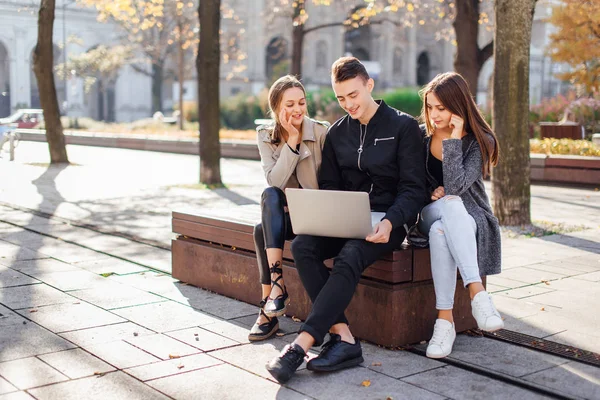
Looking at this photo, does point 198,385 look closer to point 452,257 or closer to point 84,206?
point 452,257

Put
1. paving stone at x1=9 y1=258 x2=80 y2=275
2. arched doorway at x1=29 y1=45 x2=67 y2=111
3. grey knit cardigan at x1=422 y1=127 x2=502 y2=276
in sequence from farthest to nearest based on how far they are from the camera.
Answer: arched doorway at x1=29 y1=45 x2=67 y2=111, paving stone at x1=9 y1=258 x2=80 y2=275, grey knit cardigan at x1=422 y1=127 x2=502 y2=276

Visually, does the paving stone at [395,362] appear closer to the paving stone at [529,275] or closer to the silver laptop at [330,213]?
the silver laptop at [330,213]

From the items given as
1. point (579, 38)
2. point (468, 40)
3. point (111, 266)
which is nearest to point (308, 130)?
point (111, 266)

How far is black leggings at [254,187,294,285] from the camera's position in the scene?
486 cm

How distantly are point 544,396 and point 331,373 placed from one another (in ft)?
3.40

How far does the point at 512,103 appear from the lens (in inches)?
348

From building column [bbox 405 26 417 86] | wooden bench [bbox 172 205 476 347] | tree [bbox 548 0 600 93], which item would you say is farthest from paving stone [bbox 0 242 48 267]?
building column [bbox 405 26 417 86]

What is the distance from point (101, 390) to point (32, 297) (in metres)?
2.12

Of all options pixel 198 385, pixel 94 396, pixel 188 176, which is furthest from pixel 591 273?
pixel 188 176

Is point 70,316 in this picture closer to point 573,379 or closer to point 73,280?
point 73,280

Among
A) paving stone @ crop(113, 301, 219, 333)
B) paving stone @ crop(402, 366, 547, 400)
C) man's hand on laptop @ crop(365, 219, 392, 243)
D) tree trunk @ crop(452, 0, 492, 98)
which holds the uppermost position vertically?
tree trunk @ crop(452, 0, 492, 98)

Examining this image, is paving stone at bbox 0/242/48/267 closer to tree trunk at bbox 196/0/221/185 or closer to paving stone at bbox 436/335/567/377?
paving stone at bbox 436/335/567/377

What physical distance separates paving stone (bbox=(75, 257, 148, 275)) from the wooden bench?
0.58 metres

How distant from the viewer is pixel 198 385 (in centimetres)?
393
